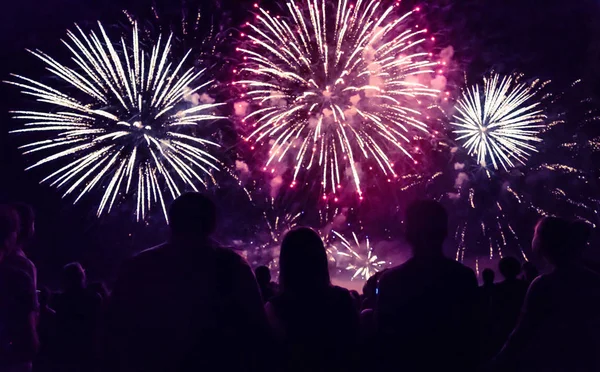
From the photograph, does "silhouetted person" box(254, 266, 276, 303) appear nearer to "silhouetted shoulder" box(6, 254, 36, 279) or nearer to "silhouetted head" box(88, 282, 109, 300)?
"silhouetted head" box(88, 282, 109, 300)

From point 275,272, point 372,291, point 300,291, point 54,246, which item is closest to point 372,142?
point 372,291

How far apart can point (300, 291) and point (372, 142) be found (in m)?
10.7

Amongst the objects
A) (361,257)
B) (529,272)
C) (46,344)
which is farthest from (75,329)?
(361,257)

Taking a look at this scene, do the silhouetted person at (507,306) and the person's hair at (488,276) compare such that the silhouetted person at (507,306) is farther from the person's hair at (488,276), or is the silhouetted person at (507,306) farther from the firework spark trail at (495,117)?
the firework spark trail at (495,117)

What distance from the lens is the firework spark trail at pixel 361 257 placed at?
88.9 ft

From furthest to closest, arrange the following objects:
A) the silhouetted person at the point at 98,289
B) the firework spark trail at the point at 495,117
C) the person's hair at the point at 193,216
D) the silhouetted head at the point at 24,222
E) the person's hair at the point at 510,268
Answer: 1. the firework spark trail at the point at 495,117
2. the person's hair at the point at 510,268
3. the silhouetted head at the point at 24,222
4. the silhouetted person at the point at 98,289
5. the person's hair at the point at 193,216

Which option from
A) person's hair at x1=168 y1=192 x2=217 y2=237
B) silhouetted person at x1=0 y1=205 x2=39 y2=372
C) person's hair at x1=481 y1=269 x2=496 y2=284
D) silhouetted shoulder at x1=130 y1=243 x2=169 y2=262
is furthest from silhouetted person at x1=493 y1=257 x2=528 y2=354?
silhouetted person at x1=0 y1=205 x2=39 y2=372

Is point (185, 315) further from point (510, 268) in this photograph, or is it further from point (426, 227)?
point (510, 268)

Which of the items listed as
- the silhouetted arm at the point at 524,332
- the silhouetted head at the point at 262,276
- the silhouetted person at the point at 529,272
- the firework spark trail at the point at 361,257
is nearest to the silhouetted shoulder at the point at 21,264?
the silhouetted head at the point at 262,276

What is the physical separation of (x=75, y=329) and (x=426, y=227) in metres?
3.09

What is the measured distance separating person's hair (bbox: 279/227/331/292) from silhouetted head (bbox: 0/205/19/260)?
253 cm

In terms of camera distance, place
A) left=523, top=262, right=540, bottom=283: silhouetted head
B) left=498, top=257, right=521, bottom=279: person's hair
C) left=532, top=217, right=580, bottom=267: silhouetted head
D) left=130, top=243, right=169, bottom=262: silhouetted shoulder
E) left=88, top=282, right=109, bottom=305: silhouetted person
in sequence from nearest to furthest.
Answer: left=130, top=243, right=169, bottom=262: silhouetted shoulder, left=532, top=217, right=580, bottom=267: silhouetted head, left=88, top=282, right=109, bottom=305: silhouetted person, left=498, top=257, right=521, bottom=279: person's hair, left=523, top=262, right=540, bottom=283: silhouetted head

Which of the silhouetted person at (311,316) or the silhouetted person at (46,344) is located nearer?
the silhouetted person at (311,316)

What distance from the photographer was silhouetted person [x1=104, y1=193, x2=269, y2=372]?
3.00m
